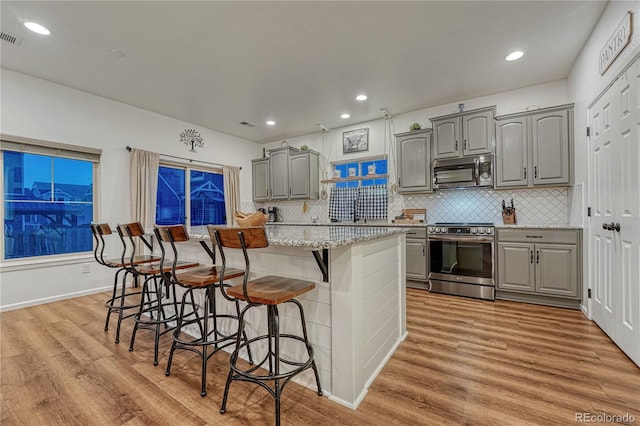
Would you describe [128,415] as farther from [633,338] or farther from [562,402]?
[633,338]

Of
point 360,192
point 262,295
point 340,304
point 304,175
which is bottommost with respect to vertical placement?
point 340,304

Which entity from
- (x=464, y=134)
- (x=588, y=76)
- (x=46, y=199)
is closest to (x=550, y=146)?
(x=588, y=76)

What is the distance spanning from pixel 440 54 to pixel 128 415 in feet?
13.2

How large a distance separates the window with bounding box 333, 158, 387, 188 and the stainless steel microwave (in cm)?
105

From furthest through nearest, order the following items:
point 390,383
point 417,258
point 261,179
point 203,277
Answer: point 261,179
point 417,258
point 203,277
point 390,383

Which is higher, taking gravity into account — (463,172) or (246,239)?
(463,172)

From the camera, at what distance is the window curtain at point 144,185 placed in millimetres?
4355

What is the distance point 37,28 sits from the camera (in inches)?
103

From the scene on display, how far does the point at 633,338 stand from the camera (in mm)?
2006

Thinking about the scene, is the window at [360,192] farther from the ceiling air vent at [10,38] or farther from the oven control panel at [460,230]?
the ceiling air vent at [10,38]

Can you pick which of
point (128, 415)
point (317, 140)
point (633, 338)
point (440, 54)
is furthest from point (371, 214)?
point (128, 415)

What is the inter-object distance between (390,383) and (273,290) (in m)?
1.02

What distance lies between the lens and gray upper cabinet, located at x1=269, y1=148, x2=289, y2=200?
18.9ft

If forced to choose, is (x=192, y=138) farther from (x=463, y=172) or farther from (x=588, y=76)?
(x=588, y=76)
